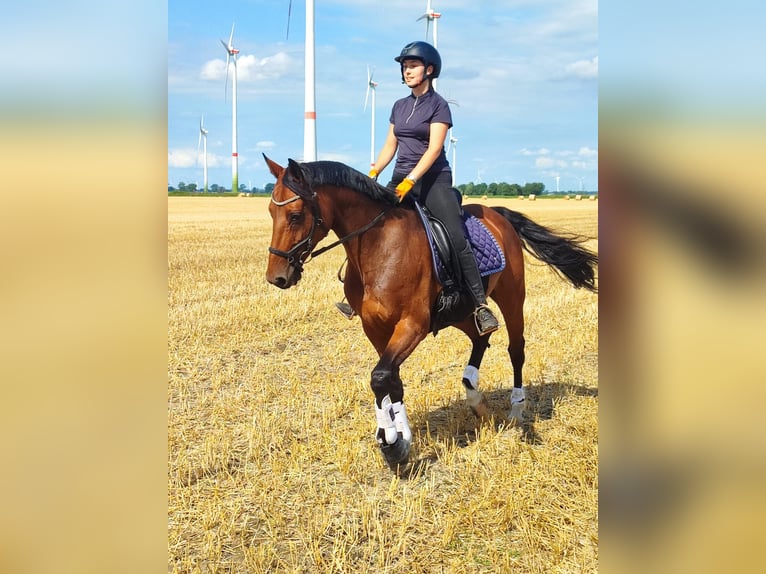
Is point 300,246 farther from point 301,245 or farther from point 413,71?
point 413,71

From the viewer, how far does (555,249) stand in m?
7.27

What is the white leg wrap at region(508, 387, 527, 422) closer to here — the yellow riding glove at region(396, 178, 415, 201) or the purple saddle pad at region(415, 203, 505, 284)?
the purple saddle pad at region(415, 203, 505, 284)

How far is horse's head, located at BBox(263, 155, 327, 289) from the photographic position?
15.0 feet

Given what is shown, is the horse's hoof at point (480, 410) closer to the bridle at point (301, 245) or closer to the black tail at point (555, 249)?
the black tail at point (555, 249)

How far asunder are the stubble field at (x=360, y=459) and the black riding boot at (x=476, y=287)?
113 cm

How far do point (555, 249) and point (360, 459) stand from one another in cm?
365

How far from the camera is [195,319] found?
10438 mm

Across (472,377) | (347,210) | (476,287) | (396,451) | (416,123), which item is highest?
(416,123)

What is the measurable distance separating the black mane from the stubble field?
7.58 ft

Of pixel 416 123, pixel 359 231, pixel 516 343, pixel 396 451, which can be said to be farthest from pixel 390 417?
pixel 416 123

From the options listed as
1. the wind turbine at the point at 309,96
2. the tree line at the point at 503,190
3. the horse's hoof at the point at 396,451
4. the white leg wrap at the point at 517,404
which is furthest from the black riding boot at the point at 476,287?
the tree line at the point at 503,190

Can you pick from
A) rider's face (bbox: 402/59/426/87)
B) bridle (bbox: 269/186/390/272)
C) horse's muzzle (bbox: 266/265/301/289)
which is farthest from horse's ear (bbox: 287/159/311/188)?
rider's face (bbox: 402/59/426/87)

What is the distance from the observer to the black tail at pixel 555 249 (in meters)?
7.27
